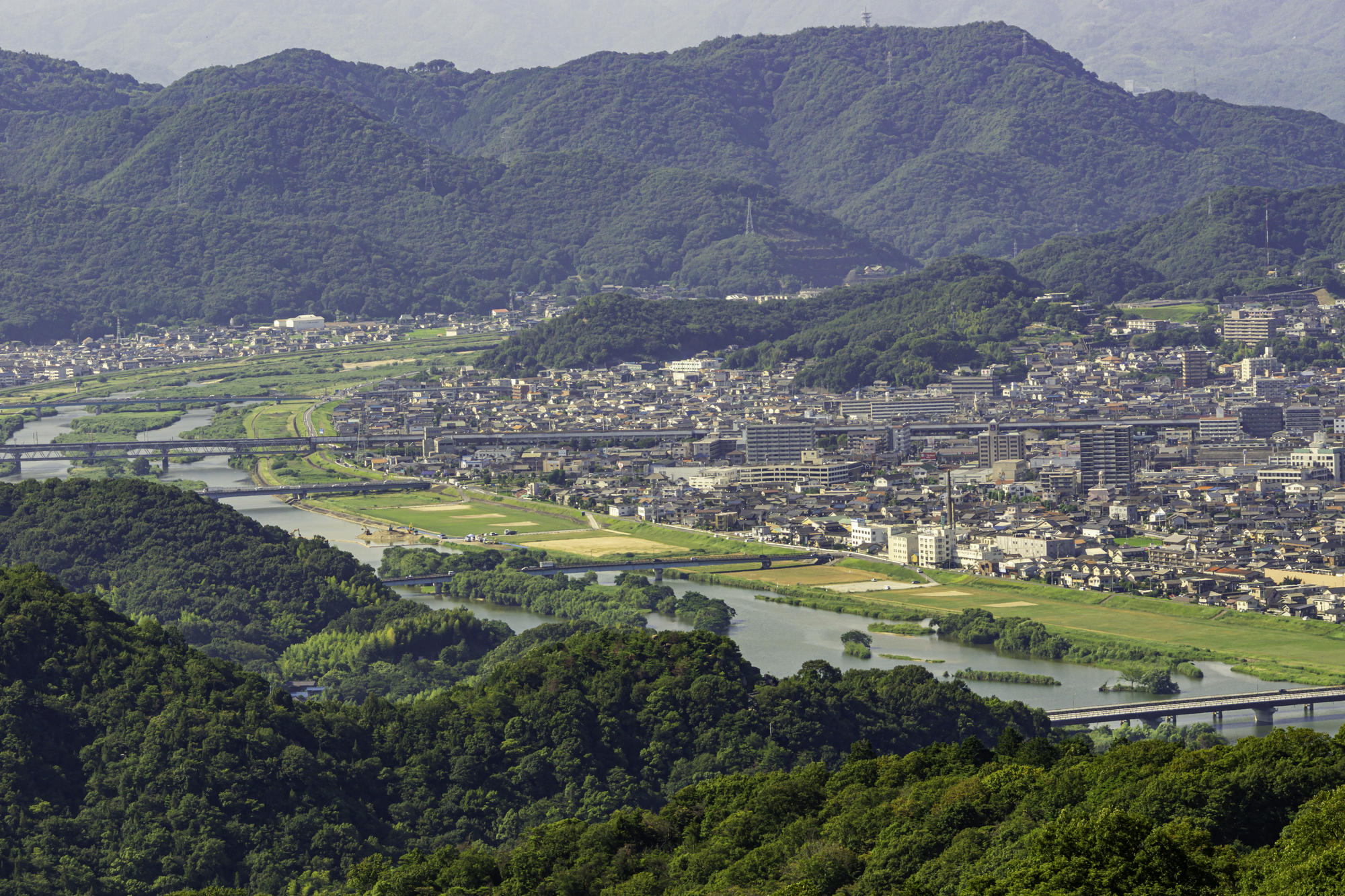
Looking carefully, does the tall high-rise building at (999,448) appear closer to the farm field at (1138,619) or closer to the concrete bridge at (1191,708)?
the farm field at (1138,619)

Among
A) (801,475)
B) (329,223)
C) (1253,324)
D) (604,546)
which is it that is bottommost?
(604,546)

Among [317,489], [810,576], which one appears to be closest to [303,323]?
[317,489]

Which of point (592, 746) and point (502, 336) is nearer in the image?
point (592, 746)

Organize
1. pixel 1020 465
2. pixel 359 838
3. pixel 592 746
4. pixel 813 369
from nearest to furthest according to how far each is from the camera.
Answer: pixel 359 838
pixel 592 746
pixel 1020 465
pixel 813 369

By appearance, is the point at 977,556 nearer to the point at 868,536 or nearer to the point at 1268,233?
the point at 868,536

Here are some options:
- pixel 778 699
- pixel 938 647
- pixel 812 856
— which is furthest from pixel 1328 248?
pixel 812 856

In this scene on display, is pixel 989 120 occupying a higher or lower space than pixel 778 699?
higher

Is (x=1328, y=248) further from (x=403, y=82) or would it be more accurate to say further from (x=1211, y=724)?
(x=403, y=82)

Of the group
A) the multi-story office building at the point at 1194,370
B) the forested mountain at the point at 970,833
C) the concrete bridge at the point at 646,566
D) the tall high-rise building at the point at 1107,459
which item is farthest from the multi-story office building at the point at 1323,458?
the forested mountain at the point at 970,833
